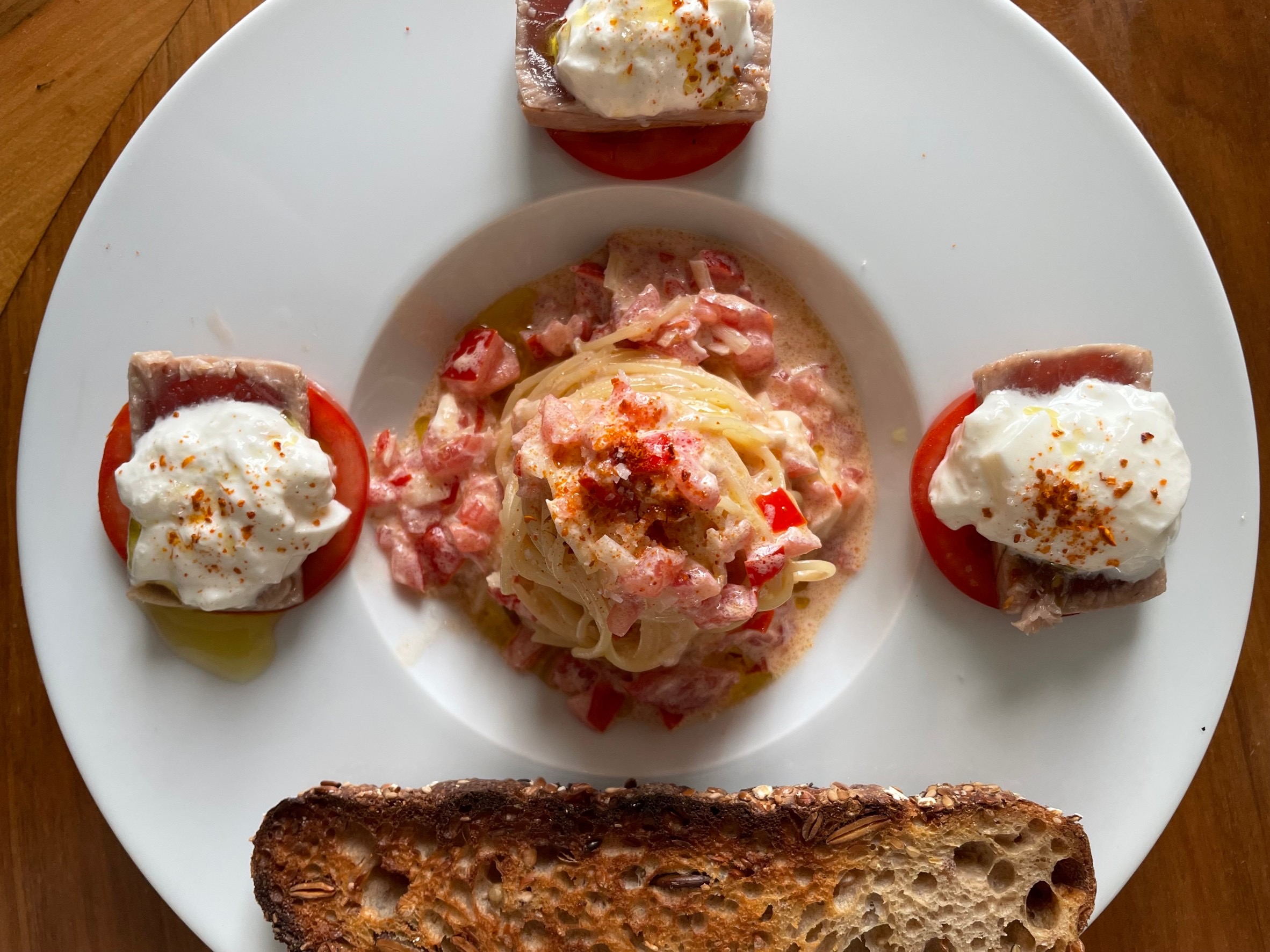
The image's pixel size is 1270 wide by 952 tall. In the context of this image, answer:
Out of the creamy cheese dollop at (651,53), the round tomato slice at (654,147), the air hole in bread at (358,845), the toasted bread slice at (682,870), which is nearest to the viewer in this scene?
the creamy cheese dollop at (651,53)

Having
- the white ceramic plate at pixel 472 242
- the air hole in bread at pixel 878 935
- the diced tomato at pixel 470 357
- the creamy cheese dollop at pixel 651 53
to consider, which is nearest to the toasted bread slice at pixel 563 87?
the creamy cheese dollop at pixel 651 53

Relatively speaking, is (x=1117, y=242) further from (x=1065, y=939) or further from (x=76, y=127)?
(x=76, y=127)

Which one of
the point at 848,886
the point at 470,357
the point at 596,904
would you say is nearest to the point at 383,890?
the point at 596,904

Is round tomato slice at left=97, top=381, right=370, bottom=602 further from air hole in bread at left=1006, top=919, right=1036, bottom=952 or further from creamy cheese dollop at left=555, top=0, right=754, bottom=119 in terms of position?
air hole in bread at left=1006, top=919, right=1036, bottom=952

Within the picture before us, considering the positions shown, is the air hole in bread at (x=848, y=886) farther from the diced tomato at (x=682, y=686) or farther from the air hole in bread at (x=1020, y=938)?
the diced tomato at (x=682, y=686)

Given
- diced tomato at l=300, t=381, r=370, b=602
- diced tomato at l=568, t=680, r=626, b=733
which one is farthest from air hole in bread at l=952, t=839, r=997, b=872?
diced tomato at l=300, t=381, r=370, b=602

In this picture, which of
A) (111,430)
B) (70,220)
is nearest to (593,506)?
(111,430)

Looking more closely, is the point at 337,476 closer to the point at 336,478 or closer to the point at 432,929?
the point at 336,478
